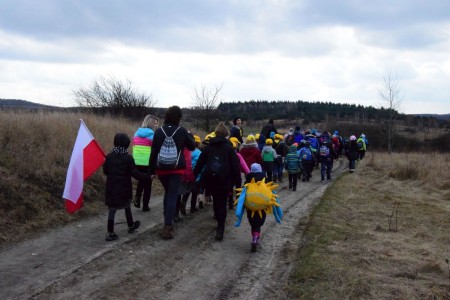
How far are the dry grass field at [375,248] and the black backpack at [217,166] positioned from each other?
6.24 ft

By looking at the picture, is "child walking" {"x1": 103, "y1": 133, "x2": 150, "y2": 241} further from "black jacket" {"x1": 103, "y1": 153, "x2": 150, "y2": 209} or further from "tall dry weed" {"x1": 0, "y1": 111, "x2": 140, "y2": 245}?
"tall dry weed" {"x1": 0, "y1": 111, "x2": 140, "y2": 245}

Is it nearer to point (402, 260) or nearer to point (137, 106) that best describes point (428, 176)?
point (402, 260)

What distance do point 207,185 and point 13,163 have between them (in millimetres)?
4709

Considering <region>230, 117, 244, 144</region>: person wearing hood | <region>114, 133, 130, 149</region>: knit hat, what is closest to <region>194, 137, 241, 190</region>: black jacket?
<region>114, 133, 130, 149</region>: knit hat

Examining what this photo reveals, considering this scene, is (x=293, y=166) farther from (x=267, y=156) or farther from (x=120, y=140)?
(x=120, y=140)

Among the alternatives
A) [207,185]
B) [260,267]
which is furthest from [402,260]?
[207,185]

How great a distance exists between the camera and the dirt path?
5.14 m

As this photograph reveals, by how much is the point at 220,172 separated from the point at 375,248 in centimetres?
320

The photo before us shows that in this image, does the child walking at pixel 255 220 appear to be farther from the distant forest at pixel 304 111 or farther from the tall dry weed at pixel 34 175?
the distant forest at pixel 304 111

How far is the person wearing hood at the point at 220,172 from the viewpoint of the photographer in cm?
756

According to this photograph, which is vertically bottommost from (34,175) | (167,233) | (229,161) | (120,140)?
(167,233)

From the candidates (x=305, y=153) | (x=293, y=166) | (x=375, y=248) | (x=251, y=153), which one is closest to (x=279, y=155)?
(x=305, y=153)

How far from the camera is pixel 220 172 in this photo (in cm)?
754

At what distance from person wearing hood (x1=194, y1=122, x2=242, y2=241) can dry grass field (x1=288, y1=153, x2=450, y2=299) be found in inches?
63.6
